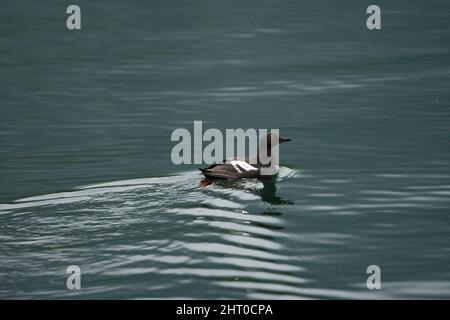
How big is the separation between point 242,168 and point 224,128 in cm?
265

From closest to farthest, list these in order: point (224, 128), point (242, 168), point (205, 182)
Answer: point (205, 182) → point (242, 168) → point (224, 128)

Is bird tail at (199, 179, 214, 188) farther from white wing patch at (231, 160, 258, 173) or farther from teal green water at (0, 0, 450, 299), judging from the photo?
white wing patch at (231, 160, 258, 173)

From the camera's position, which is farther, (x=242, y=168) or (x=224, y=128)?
(x=224, y=128)

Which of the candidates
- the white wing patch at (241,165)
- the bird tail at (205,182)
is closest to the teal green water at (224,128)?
the bird tail at (205,182)

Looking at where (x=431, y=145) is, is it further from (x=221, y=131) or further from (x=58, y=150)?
(x=58, y=150)

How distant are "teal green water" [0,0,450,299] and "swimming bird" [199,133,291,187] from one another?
0.70ft

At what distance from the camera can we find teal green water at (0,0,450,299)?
998 centimetres

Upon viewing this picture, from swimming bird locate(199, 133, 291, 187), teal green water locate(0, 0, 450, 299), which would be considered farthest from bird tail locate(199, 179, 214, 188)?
teal green water locate(0, 0, 450, 299)

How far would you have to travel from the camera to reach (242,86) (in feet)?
59.5

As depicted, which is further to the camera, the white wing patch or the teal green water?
the white wing patch

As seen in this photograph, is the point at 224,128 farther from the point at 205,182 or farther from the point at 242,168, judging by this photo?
the point at 205,182

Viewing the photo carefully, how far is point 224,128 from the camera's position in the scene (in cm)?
1584

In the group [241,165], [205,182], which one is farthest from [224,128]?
[205,182]
